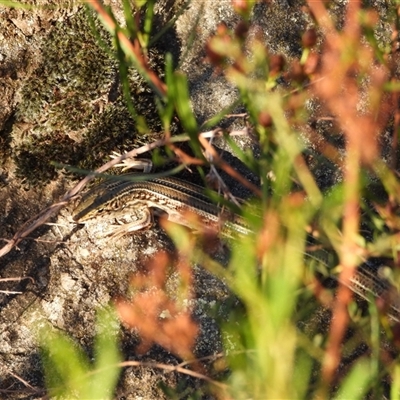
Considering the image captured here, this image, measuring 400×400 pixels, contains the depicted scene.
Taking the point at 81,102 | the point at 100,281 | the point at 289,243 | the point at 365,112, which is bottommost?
the point at 289,243

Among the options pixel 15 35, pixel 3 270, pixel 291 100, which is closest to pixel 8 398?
pixel 3 270

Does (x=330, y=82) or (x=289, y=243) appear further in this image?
(x=330, y=82)

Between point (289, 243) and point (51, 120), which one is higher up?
point (51, 120)

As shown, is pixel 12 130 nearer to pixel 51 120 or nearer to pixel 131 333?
pixel 51 120

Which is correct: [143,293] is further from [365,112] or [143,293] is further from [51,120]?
[365,112]

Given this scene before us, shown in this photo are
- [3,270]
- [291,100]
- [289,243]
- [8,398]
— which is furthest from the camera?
[3,270]

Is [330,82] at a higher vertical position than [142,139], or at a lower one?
lower

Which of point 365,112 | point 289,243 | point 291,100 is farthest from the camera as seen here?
point 365,112

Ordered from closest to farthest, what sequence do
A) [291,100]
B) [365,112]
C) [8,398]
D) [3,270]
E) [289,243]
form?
[289,243], [291,100], [8,398], [3,270], [365,112]

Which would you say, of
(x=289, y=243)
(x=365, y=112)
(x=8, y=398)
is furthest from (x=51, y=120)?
(x=289, y=243)
